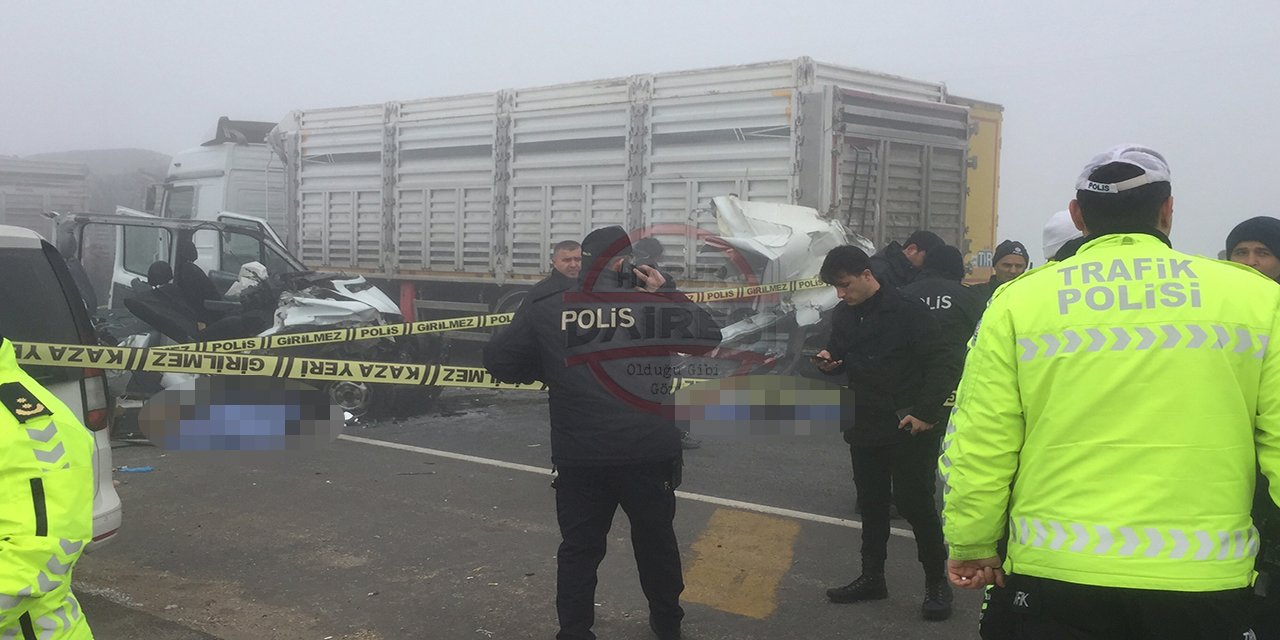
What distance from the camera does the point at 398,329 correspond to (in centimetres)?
821

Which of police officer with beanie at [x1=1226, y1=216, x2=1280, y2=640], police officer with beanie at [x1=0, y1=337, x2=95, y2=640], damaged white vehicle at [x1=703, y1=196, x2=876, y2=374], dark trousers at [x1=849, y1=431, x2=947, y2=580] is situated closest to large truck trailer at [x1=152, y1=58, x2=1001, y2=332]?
damaged white vehicle at [x1=703, y1=196, x2=876, y2=374]

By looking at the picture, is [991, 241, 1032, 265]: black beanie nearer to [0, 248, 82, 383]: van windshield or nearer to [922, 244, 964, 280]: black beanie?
[922, 244, 964, 280]: black beanie

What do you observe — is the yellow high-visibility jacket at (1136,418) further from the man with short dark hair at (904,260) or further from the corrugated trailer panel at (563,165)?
the corrugated trailer panel at (563,165)

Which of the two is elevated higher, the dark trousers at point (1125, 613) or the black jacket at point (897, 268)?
the black jacket at point (897, 268)

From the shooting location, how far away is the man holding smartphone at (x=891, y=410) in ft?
13.9

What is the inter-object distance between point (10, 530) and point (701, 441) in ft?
20.1

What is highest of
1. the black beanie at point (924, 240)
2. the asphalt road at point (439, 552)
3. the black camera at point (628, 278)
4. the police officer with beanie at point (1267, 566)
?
the black beanie at point (924, 240)

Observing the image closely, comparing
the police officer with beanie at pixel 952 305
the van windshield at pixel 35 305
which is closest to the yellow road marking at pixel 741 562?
the police officer with beanie at pixel 952 305

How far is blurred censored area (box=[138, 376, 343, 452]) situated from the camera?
23.3 feet

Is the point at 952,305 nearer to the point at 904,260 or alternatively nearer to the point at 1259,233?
the point at 1259,233

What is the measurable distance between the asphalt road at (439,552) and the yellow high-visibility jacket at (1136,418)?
2246 millimetres

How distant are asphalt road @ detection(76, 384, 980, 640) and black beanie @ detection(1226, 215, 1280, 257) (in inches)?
73.6

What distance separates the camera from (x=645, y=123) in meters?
10.1

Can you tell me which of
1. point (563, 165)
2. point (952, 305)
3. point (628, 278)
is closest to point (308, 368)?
point (628, 278)
